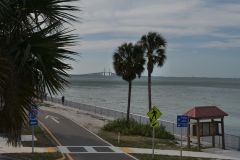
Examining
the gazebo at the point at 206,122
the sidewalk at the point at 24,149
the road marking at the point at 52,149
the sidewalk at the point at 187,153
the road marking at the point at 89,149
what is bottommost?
the sidewalk at the point at 187,153

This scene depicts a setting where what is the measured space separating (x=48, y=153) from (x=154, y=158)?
521cm

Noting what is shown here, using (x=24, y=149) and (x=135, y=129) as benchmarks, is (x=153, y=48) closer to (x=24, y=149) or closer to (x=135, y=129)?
(x=135, y=129)

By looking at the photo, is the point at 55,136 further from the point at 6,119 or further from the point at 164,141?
the point at 6,119

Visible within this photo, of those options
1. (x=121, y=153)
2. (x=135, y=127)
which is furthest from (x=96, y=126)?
(x=121, y=153)

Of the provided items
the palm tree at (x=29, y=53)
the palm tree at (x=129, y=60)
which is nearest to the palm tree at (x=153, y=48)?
the palm tree at (x=129, y=60)

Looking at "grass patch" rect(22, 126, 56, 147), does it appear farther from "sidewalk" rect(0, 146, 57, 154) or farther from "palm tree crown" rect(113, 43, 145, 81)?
"palm tree crown" rect(113, 43, 145, 81)

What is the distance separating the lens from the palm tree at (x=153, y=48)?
38.9 meters

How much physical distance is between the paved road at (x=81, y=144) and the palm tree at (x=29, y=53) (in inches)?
599

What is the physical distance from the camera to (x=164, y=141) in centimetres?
3192

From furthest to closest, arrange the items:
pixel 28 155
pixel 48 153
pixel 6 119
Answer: pixel 48 153 < pixel 28 155 < pixel 6 119

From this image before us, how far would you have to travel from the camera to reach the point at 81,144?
91.6ft

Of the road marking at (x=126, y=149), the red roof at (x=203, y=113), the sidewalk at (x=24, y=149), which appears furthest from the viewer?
the red roof at (x=203, y=113)

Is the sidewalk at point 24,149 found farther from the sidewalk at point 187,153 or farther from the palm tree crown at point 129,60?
the palm tree crown at point 129,60

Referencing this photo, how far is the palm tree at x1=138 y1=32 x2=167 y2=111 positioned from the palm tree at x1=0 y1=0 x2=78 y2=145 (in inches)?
1215
